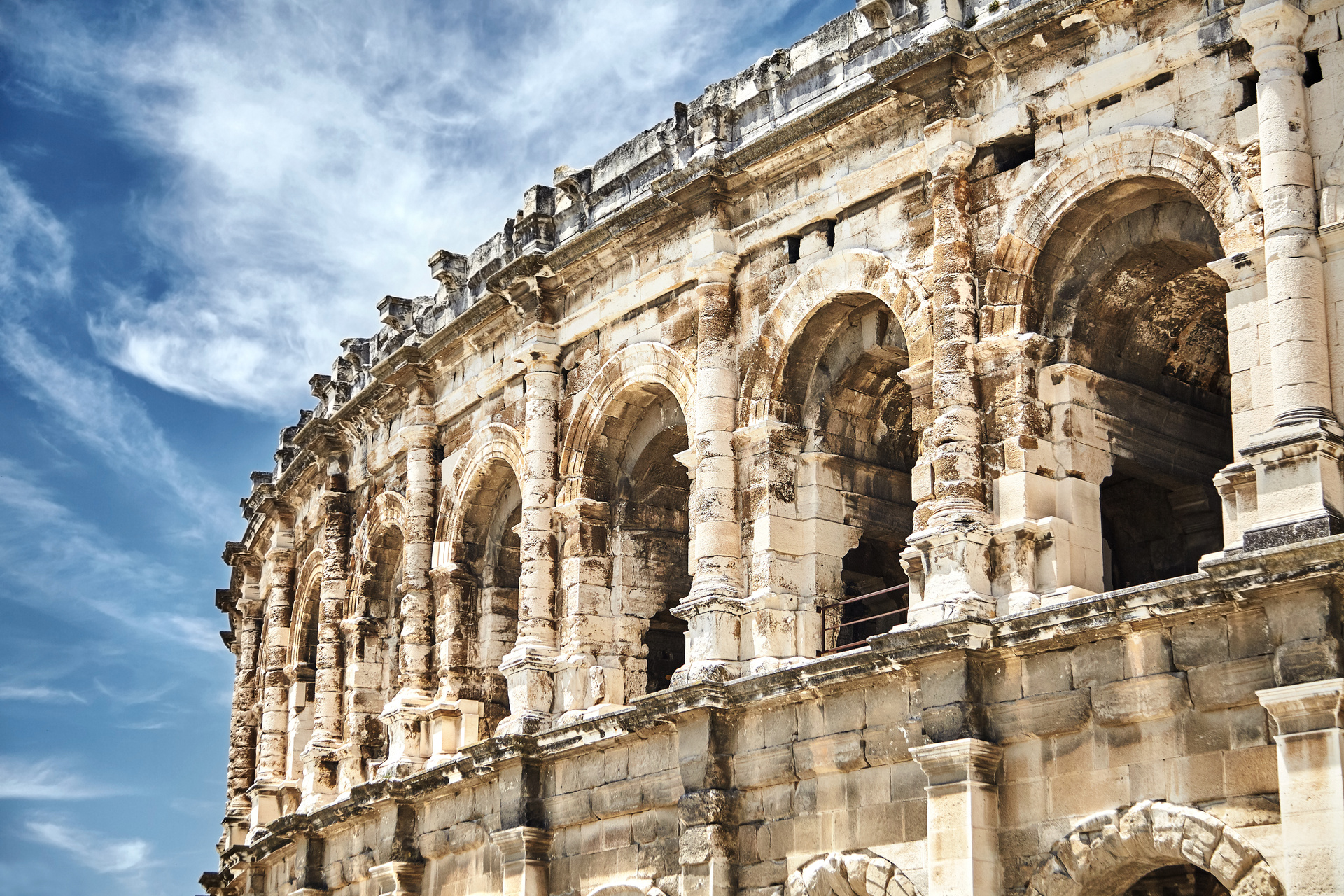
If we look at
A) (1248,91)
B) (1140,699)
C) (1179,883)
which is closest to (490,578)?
(1179,883)

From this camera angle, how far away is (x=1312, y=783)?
456 inches

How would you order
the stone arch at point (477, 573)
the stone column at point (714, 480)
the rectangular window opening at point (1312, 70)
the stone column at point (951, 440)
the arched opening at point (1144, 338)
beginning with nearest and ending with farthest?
the rectangular window opening at point (1312, 70)
the stone column at point (951, 440)
the arched opening at point (1144, 338)
the stone column at point (714, 480)
the stone arch at point (477, 573)

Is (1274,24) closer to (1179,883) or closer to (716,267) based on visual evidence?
(716,267)

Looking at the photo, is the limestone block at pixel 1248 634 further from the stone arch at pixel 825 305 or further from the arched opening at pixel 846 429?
the arched opening at pixel 846 429

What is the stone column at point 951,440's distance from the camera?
1420cm

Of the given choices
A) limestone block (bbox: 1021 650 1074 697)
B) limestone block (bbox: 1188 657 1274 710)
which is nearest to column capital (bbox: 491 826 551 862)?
limestone block (bbox: 1021 650 1074 697)

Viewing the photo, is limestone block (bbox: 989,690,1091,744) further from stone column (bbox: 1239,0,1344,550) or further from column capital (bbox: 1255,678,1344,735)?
stone column (bbox: 1239,0,1344,550)

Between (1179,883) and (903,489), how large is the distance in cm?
408

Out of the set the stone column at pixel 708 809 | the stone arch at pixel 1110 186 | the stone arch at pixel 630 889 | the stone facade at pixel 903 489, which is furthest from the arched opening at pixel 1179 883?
the stone arch at pixel 1110 186

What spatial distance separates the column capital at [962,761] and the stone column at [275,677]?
541 inches

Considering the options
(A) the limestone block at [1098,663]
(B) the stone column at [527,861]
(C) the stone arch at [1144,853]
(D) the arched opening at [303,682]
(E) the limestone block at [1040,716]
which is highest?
(D) the arched opening at [303,682]

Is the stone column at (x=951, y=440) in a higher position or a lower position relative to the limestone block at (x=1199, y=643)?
higher

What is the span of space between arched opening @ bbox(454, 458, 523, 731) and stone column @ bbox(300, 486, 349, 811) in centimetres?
341

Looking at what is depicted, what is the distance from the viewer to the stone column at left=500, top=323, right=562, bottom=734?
61.2ft
